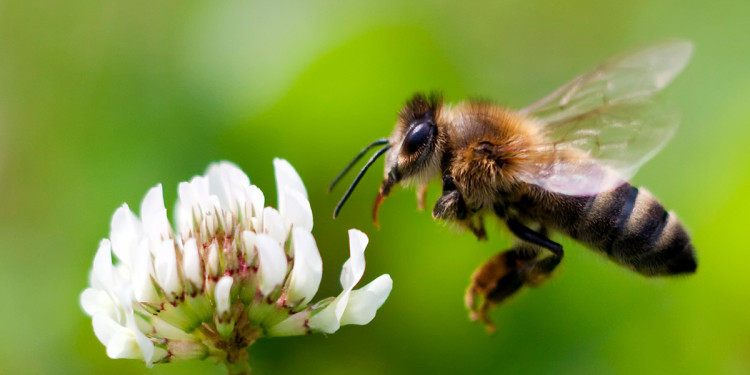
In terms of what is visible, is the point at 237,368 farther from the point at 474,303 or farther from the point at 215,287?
the point at 474,303

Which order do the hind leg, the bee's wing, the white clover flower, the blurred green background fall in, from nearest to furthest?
the white clover flower < the bee's wing < the hind leg < the blurred green background

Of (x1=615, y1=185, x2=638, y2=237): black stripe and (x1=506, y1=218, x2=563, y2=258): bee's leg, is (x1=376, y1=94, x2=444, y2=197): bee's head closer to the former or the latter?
(x1=506, y1=218, x2=563, y2=258): bee's leg

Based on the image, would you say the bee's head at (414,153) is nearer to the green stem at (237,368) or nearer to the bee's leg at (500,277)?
the bee's leg at (500,277)

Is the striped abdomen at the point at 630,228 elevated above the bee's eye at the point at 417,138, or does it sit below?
below

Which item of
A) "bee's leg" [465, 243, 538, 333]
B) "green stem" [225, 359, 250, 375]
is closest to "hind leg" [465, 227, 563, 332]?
"bee's leg" [465, 243, 538, 333]

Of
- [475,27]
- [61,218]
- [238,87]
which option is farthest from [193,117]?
[475,27]

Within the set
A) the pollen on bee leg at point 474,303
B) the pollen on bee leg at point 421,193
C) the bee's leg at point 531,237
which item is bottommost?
the pollen on bee leg at point 474,303

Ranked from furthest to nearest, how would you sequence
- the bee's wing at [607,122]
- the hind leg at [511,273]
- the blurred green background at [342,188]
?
the blurred green background at [342,188]
the hind leg at [511,273]
the bee's wing at [607,122]

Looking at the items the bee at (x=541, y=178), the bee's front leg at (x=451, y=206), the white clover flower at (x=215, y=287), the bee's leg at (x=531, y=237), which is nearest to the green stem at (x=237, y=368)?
the white clover flower at (x=215, y=287)

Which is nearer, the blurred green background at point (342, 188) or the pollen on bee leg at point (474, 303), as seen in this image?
the pollen on bee leg at point (474, 303)
